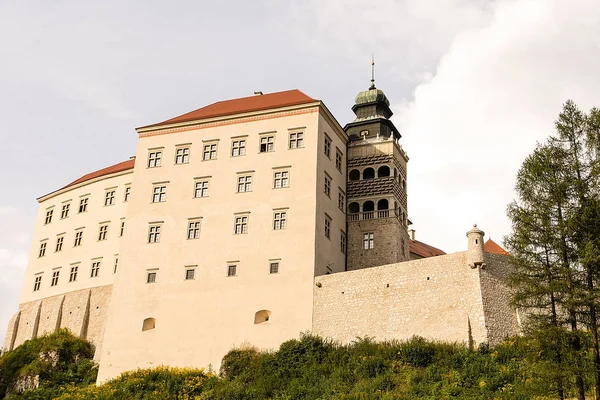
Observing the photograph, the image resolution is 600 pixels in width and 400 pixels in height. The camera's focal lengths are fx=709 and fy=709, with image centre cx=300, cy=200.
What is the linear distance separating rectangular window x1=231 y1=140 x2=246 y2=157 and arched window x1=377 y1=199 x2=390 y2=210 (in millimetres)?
7813

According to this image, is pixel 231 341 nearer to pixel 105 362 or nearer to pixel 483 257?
pixel 105 362

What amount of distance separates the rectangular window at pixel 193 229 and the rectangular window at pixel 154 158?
14.6ft

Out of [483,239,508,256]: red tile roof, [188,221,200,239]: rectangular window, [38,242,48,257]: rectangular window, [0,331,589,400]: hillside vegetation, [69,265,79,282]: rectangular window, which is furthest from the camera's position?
[483,239,508,256]: red tile roof

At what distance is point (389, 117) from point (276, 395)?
22759mm

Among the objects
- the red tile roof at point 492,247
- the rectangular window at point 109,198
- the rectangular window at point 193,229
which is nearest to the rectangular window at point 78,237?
the rectangular window at point 109,198

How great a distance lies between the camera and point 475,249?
2959 centimetres

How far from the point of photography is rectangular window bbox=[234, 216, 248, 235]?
35.6 m

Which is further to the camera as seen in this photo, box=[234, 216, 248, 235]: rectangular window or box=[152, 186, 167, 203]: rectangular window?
box=[152, 186, 167, 203]: rectangular window

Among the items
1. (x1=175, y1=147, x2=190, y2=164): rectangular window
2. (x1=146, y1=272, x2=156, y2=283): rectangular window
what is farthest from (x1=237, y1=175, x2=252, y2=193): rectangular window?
(x1=146, y1=272, x2=156, y2=283): rectangular window

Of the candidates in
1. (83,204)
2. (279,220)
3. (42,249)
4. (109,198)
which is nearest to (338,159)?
(279,220)

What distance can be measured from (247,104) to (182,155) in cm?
492

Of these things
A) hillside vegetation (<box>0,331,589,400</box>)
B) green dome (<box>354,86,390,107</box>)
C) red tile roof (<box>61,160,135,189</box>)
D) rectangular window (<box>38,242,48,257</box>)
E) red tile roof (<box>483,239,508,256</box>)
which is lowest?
hillside vegetation (<box>0,331,589,400</box>)

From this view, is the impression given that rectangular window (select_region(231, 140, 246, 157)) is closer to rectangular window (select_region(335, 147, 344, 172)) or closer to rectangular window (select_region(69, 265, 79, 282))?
rectangular window (select_region(335, 147, 344, 172))

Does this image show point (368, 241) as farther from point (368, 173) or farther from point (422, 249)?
Answer: point (422, 249)
